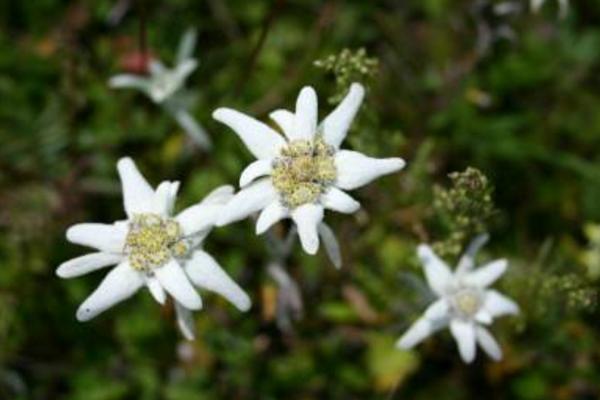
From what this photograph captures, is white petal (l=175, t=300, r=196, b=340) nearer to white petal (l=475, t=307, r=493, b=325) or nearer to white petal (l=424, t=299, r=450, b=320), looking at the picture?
white petal (l=424, t=299, r=450, b=320)

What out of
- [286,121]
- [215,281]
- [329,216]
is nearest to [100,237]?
[215,281]

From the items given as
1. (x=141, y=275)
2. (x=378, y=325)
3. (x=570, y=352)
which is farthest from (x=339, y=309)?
(x=141, y=275)

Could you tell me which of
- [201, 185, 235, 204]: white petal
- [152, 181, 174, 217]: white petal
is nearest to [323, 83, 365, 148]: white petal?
[201, 185, 235, 204]: white petal

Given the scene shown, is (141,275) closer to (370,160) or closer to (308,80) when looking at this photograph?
(370,160)

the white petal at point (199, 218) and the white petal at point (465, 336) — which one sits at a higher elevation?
the white petal at point (199, 218)

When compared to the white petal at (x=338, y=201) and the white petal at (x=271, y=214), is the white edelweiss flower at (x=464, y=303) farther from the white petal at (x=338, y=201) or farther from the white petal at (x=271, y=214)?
the white petal at (x=271, y=214)

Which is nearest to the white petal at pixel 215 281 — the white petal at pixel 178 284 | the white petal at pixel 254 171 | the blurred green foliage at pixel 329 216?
the white petal at pixel 178 284

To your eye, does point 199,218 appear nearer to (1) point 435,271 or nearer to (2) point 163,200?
(2) point 163,200
